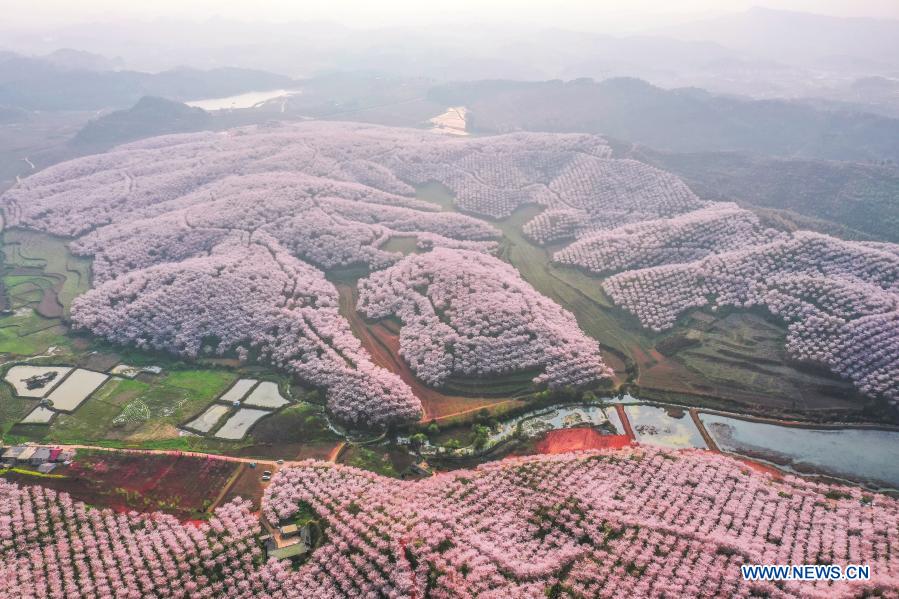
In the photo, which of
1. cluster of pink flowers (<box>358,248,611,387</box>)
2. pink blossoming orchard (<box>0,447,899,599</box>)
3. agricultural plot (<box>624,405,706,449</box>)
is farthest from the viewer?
cluster of pink flowers (<box>358,248,611,387</box>)

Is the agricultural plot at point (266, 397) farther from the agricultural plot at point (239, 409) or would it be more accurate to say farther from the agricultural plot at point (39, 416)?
the agricultural plot at point (39, 416)

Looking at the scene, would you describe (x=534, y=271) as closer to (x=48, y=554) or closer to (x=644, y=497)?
(x=644, y=497)

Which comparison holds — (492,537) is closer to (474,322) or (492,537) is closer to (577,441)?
(577,441)

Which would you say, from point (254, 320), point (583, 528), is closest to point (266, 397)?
point (254, 320)

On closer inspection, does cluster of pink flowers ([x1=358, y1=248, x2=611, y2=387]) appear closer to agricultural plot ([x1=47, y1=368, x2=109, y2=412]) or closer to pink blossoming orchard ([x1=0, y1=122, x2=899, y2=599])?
pink blossoming orchard ([x1=0, y1=122, x2=899, y2=599])

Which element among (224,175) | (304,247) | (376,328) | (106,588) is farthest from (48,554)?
(224,175)

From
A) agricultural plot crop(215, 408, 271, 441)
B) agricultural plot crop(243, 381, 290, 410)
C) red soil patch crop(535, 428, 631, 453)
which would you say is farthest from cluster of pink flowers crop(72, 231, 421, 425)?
red soil patch crop(535, 428, 631, 453)
